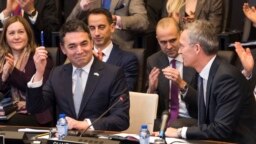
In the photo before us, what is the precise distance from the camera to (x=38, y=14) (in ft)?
17.3

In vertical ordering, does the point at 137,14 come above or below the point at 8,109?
above

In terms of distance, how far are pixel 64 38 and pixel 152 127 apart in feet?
2.84

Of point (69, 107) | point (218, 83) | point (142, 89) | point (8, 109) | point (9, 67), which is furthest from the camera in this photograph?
point (142, 89)

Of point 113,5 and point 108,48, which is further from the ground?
point 113,5

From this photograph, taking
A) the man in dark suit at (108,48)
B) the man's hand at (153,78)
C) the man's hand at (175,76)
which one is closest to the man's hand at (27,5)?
the man in dark suit at (108,48)

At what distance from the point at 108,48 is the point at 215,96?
152 centimetres

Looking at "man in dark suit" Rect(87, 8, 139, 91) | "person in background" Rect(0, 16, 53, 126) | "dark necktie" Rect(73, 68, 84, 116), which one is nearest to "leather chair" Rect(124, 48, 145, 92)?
"man in dark suit" Rect(87, 8, 139, 91)

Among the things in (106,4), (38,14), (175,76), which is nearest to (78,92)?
(175,76)

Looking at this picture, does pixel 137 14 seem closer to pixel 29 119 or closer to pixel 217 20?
pixel 217 20

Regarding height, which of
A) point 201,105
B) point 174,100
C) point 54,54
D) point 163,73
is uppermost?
point 54,54

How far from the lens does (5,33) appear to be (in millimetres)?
4574

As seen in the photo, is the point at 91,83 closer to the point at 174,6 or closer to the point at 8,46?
the point at 8,46

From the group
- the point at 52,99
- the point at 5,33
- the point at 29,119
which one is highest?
the point at 5,33

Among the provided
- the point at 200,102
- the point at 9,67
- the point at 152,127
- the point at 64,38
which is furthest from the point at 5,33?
the point at 200,102
